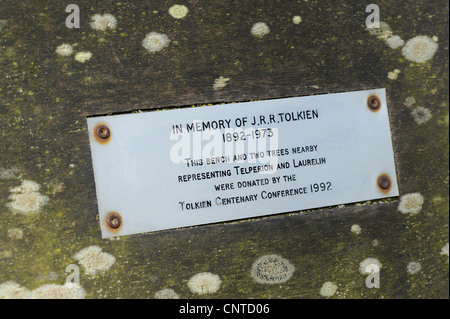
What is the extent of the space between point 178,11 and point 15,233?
3.00 feet

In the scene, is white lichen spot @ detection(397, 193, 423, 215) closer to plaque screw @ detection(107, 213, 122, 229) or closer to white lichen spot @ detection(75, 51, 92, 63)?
plaque screw @ detection(107, 213, 122, 229)

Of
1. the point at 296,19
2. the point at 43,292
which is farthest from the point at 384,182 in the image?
the point at 43,292

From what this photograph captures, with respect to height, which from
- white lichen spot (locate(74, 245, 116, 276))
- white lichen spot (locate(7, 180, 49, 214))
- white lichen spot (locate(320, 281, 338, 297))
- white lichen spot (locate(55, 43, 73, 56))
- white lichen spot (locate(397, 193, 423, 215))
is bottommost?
white lichen spot (locate(320, 281, 338, 297))

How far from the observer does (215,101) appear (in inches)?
56.0

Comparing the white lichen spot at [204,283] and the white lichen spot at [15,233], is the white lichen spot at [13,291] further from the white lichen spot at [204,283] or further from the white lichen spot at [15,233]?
the white lichen spot at [204,283]

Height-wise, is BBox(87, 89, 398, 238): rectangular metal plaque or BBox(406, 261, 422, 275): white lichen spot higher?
BBox(87, 89, 398, 238): rectangular metal plaque

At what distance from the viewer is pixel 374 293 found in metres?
1.51

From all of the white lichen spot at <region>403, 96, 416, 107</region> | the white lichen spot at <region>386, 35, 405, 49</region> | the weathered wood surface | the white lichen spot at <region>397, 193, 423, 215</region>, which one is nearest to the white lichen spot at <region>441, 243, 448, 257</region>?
the weathered wood surface

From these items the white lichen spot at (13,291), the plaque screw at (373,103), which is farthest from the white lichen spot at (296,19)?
the white lichen spot at (13,291)

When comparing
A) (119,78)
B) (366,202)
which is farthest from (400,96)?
(119,78)

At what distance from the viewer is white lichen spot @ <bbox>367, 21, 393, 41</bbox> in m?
1.51

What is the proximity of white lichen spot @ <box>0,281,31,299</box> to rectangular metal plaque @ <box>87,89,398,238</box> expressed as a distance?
32 centimetres

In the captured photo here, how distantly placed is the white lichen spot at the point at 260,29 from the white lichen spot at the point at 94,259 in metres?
0.92
